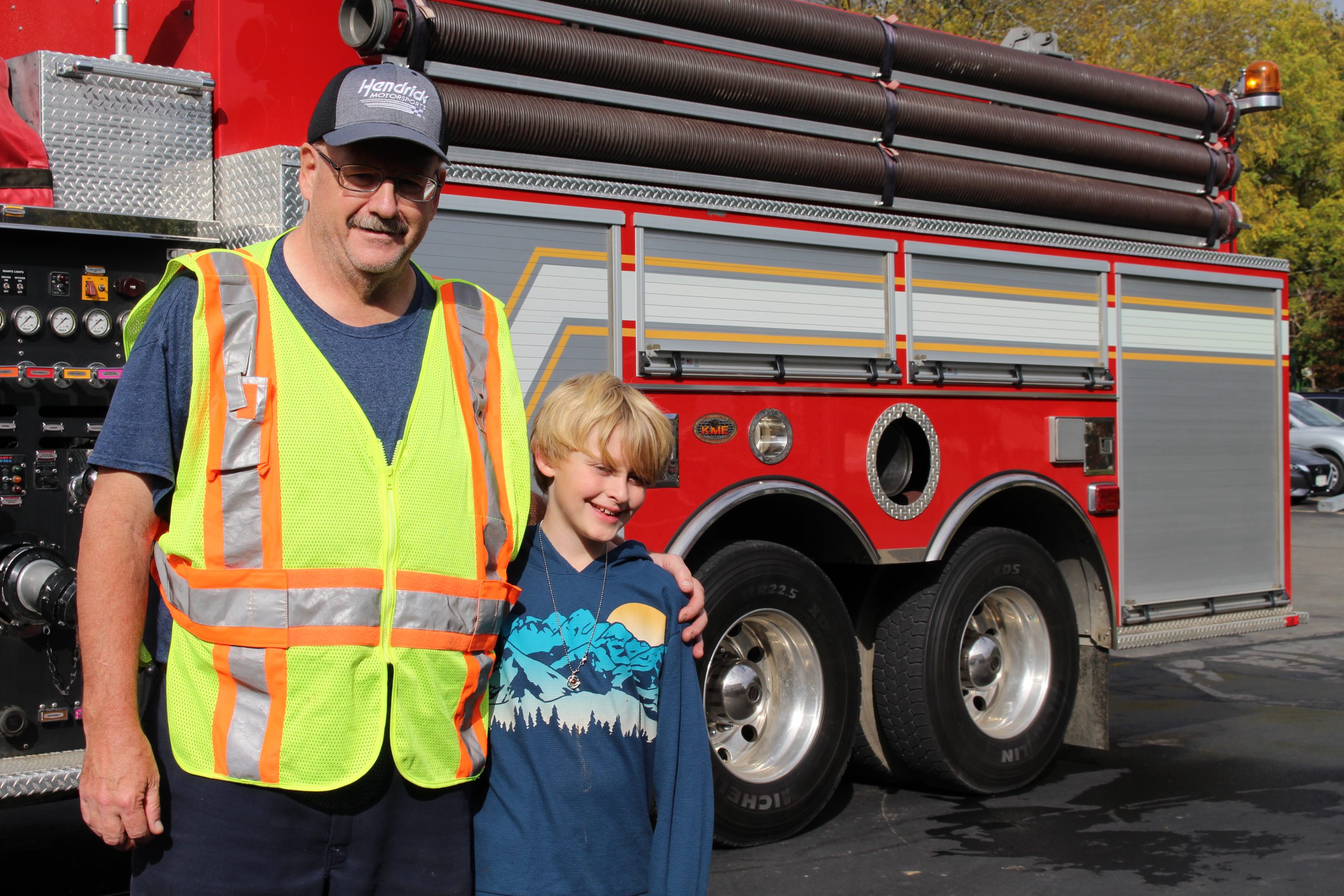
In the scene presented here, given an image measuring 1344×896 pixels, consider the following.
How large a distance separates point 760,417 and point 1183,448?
2507 millimetres

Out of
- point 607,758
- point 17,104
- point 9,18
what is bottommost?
point 607,758

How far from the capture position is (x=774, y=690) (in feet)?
16.1

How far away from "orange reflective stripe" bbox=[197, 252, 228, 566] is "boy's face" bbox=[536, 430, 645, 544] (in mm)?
628

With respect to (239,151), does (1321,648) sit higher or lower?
lower

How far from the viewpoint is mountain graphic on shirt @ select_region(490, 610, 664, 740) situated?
235cm

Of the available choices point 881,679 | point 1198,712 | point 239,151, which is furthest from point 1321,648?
point 239,151

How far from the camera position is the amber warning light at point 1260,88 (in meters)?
6.59

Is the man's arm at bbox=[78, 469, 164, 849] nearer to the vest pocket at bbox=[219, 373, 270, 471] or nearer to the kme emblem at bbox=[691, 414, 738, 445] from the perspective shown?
the vest pocket at bbox=[219, 373, 270, 471]

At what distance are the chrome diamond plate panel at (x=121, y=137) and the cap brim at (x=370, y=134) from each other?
5.51 ft

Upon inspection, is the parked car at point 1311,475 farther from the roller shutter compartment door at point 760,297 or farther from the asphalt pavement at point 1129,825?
the roller shutter compartment door at point 760,297

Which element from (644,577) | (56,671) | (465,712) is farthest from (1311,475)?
(465,712)

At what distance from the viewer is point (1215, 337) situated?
6379 millimetres

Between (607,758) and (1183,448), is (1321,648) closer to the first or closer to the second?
(1183,448)

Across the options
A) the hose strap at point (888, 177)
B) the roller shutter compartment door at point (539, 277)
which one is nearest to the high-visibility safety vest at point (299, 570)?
the roller shutter compartment door at point (539, 277)
